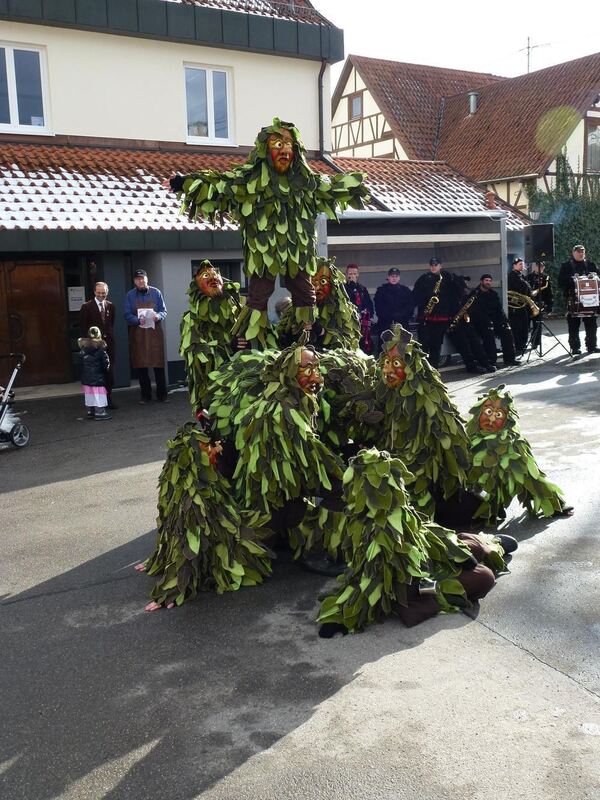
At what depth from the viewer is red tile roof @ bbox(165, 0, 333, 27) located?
16.7 meters

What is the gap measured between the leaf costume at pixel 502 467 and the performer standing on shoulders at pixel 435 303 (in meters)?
8.78

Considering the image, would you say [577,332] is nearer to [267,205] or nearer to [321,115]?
[321,115]

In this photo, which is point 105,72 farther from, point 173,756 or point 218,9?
point 173,756

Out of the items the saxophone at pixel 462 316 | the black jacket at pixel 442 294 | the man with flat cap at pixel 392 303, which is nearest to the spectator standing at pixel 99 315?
the man with flat cap at pixel 392 303

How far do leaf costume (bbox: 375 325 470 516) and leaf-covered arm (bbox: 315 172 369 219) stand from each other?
45.1 inches

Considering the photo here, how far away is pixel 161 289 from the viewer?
14773 millimetres

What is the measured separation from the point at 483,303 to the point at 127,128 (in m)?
7.36

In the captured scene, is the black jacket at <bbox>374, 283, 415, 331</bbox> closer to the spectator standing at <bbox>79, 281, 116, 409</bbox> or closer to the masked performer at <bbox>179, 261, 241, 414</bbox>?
the spectator standing at <bbox>79, 281, 116, 409</bbox>

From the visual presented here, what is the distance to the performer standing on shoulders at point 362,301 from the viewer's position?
13969mm

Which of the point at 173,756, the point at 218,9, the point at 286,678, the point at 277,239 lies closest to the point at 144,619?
the point at 286,678

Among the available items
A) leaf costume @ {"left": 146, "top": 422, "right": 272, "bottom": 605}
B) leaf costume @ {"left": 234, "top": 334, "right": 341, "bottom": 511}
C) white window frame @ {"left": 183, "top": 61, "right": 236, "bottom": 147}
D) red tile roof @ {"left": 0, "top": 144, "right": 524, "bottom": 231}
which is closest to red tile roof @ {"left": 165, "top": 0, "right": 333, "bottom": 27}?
white window frame @ {"left": 183, "top": 61, "right": 236, "bottom": 147}

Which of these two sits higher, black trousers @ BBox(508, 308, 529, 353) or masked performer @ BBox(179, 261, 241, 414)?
masked performer @ BBox(179, 261, 241, 414)

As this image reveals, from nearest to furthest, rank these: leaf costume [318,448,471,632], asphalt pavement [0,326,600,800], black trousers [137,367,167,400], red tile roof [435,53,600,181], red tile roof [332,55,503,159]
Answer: asphalt pavement [0,326,600,800], leaf costume [318,448,471,632], black trousers [137,367,167,400], red tile roof [435,53,600,181], red tile roof [332,55,503,159]

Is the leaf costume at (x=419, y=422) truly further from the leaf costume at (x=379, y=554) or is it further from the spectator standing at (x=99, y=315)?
the spectator standing at (x=99, y=315)
